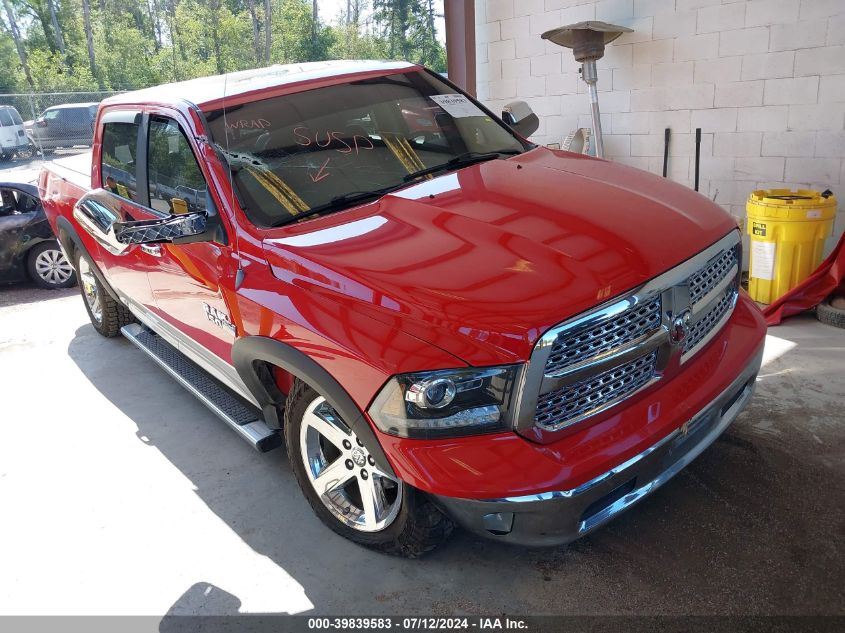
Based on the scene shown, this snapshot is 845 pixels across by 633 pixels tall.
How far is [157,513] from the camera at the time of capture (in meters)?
3.19

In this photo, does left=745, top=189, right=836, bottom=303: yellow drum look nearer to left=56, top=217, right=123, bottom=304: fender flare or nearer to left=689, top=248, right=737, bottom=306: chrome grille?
left=689, top=248, right=737, bottom=306: chrome grille

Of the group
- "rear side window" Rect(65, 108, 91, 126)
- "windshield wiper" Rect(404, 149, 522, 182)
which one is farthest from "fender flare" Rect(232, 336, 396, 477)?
"rear side window" Rect(65, 108, 91, 126)

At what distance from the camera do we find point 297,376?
2555 millimetres

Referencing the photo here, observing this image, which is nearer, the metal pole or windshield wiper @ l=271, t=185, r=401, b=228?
windshield wiper @ l=271, t=185, r=401, b=228

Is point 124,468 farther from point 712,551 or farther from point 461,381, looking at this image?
point 712,551

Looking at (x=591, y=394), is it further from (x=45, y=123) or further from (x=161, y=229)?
(x=45, y=123)

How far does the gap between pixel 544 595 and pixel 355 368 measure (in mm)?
1080

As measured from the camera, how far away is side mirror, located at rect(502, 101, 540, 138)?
3.93 metres

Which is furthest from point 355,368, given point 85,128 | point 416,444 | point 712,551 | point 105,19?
point 105,19

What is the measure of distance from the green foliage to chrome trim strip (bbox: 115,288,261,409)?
11.2m

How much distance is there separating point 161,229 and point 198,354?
3.59 ft

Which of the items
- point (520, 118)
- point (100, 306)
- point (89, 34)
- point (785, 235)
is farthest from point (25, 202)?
point (89, 34)

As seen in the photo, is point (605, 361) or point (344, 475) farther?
point (344, 475)

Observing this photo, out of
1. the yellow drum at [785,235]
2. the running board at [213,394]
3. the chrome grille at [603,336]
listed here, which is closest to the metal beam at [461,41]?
the yellow drum at [785,235]
